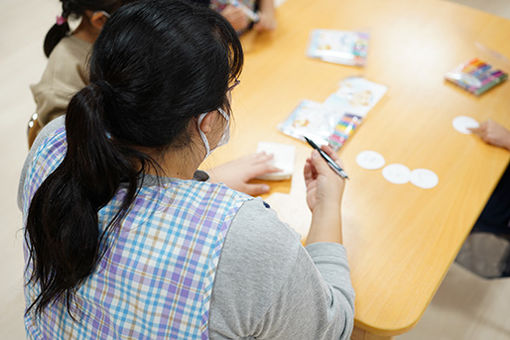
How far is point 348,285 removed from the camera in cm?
96

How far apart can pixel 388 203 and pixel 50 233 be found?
845 millimetres

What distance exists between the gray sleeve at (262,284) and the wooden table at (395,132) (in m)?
0.28

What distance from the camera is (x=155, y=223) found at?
0.75 meters

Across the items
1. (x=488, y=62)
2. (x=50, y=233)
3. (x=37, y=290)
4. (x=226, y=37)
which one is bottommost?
(x=37, y=290)

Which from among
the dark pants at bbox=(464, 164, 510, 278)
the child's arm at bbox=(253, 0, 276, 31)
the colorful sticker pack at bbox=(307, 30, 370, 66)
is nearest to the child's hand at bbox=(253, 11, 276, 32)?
the child's arm at bbox=(253, 0, 276, 31)

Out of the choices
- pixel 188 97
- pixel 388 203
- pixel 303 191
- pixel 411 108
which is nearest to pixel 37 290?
pixel 188 97

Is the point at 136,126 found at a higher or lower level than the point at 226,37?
lower

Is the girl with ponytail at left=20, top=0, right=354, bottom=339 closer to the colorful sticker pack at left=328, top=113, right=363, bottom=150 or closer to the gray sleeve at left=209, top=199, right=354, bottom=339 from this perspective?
the gray sleeve at left=209, top=199, right=354, bottom=339

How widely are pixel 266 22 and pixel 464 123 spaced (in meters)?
0.86

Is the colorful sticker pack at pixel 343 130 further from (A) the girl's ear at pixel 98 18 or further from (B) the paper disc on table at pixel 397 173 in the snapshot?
(A) the girl's ear at pixel 98 18

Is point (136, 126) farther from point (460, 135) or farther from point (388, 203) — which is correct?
point (460, 135)

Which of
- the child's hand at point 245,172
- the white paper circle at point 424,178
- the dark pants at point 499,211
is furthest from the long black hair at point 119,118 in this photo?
the dark pants at point 499,211

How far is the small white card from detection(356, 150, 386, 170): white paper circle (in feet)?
0.64

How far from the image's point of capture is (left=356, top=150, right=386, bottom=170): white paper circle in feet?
4.42
